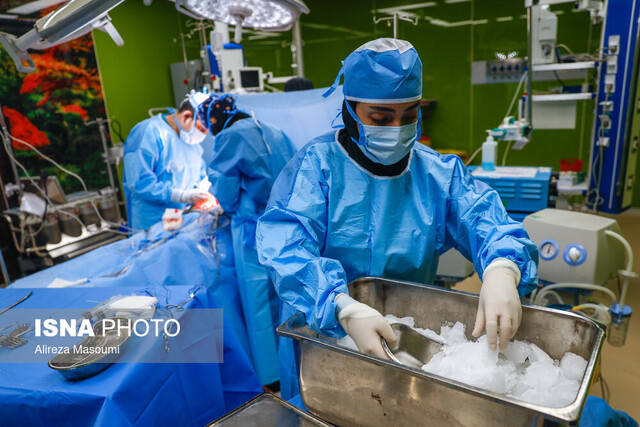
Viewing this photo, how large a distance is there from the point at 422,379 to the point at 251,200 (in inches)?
68.6

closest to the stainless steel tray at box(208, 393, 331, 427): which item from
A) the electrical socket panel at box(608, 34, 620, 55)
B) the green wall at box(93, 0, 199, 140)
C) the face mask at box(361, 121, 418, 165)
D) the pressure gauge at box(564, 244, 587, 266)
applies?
the face mask at box(361, 121, 418, 165)

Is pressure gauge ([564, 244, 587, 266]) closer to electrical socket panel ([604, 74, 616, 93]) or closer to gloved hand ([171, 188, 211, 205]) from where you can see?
gloved hand ([171, 188, 211, 205])

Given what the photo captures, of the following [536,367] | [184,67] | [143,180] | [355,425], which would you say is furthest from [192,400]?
[184,67]

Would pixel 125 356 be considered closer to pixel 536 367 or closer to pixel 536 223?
pixel 536 367

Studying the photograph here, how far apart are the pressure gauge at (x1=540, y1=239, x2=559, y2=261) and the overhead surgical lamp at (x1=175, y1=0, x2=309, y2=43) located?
169 centimetres

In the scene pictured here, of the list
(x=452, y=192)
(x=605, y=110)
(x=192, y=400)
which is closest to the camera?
(x=452, y=192)

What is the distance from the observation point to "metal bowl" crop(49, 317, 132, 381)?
1159 millimetres

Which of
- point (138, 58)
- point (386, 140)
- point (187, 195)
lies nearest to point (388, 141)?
point (386, 140)

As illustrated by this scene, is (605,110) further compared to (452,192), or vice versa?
(605,110)

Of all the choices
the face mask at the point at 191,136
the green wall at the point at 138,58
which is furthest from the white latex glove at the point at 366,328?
the green wall at the point at 138,58

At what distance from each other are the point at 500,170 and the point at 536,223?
67cm

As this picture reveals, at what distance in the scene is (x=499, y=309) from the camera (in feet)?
3.29

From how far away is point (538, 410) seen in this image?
2.26ft

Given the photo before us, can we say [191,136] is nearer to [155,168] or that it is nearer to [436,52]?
[155,168]
